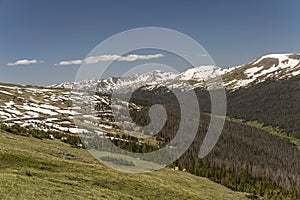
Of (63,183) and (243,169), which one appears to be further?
(243,169)

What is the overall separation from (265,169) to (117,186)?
14166cm

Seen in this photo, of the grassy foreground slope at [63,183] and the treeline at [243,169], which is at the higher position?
the grassy foreground slope at [63,183]

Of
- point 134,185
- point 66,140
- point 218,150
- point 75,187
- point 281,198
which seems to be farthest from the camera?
point 218,150

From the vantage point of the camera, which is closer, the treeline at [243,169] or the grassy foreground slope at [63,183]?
the grassy foreground slope at [63,183]

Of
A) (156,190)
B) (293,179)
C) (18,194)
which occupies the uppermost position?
(18,194)

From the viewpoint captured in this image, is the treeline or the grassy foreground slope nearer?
the grassy foreground slope

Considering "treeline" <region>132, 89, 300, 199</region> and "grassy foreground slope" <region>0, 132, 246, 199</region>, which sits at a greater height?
"grassy foreground slope" <region>0, 132, 246, 199</region>

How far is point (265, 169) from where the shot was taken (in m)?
166

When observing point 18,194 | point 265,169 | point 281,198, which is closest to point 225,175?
point 281,198

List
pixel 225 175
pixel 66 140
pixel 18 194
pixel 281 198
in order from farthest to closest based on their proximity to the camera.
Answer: pixel 225 175, pixel 281 198, pixel 66 140, pixel 18 194

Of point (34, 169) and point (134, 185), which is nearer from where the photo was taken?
point (34, 169)

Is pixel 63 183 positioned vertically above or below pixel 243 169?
above

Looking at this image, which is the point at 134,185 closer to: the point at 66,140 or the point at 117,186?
the point at 117,186

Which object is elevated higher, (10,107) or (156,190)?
(10,107)
